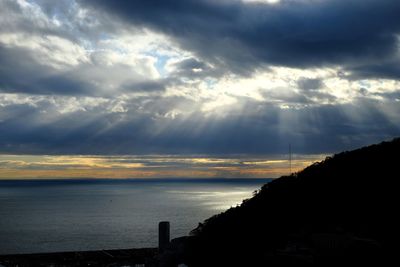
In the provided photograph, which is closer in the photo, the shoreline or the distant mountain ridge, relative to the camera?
the distant mountain ridge

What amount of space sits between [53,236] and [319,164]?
99.2 metres

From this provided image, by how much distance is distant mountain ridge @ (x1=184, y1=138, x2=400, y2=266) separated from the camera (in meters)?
11.1

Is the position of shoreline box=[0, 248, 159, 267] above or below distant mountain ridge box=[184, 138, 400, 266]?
below

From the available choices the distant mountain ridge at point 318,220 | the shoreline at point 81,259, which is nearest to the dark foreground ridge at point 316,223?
the distant mountain ridge at point 318,220

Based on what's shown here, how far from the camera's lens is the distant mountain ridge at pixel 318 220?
1115 cm

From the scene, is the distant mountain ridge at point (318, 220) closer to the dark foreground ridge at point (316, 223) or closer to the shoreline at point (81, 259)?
the dark foreground ridge at point (316, 223)

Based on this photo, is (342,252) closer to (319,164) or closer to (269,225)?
(269,225)

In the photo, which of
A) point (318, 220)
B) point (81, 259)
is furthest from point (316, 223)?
point (81, 259)

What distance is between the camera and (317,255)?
11164mm

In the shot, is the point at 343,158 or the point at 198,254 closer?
the point at 198,254

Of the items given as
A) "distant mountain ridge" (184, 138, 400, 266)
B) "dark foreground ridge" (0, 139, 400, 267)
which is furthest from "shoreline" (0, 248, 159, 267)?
"distant mountain ridge" (184, 138, 400, 266)

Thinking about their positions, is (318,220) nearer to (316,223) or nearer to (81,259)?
(316,223)

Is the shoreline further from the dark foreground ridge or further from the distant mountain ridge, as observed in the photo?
the distant mountain ridge

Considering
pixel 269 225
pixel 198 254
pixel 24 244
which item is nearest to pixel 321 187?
pixel 269 225
